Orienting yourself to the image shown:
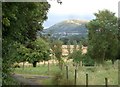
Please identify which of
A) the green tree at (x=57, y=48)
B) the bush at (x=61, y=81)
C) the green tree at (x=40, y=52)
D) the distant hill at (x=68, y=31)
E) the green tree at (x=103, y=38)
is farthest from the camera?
the distant hill at (x=68, y=31)

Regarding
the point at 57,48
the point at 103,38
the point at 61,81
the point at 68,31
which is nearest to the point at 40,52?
the point at 57,48

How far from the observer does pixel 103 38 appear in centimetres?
3716

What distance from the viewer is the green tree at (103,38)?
36969 mm

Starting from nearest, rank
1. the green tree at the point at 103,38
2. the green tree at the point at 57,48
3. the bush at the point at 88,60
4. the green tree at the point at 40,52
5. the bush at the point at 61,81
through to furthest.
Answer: the bush at the point at 61,81 → the green tree at the point at 40,52 → the green tree at the point at 57,48 → the green tree at the point at 103,38 → the bush at the point at 88,60

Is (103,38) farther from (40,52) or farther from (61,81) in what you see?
(61,81)

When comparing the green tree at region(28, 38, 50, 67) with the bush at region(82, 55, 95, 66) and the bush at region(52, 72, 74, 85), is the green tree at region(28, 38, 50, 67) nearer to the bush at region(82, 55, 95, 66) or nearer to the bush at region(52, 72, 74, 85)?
the bush at region(82, 55, 95, 66)

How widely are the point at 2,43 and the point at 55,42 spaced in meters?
27.7

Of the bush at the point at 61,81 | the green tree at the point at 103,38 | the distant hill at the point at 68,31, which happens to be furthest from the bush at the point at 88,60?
the bush at the point at 61,81

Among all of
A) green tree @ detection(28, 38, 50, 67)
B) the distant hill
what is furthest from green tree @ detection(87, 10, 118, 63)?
green tree @ detection(28, 38, 50, 67)

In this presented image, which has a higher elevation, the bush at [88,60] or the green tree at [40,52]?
the green tree at [40,52]

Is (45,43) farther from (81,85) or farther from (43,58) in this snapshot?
(81,85)

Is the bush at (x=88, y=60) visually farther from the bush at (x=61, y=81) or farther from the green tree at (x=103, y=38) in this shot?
the bush at (x=61, y=81)

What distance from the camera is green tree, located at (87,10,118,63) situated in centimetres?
3697

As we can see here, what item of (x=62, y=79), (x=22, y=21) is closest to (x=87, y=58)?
(x=62, y=79)
